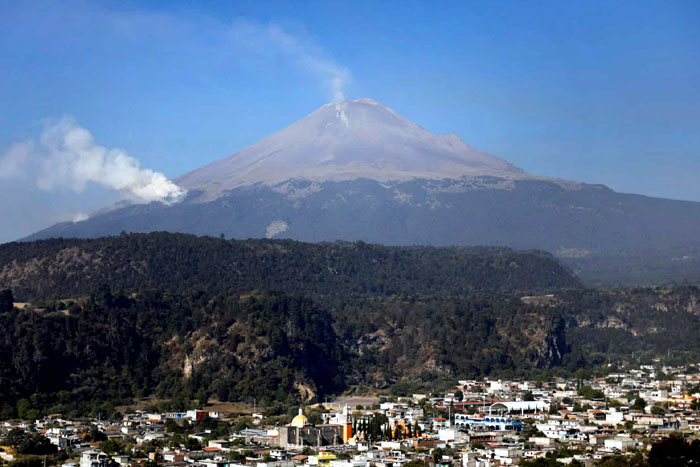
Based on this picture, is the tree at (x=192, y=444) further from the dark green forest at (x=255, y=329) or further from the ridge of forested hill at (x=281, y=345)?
the dark green forest at (x=255, y=329)

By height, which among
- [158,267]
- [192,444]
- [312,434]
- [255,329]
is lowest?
[192,444]

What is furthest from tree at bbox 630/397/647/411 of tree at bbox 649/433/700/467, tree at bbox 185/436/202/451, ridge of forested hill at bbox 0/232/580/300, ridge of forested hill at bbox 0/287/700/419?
ridge of forested hill at bbox 0/232/580/300

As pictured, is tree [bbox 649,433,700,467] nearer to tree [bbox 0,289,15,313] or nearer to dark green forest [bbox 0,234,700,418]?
dark green forest [bbox 0,234,700,418]

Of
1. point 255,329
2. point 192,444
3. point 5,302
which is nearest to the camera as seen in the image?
point 192,444

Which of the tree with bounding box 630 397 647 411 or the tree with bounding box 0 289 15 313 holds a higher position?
the tree with bounding box 0 289 15 313

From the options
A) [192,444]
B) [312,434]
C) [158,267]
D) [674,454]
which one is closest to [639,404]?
[312,434]

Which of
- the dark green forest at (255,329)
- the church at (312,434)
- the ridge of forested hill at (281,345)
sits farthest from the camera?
the dark green forest at (255,329)

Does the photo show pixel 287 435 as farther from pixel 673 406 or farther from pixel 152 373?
pixel 152 373

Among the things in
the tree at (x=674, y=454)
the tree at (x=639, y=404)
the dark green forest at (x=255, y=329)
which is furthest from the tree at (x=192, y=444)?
the tree at (x=639, y=404)

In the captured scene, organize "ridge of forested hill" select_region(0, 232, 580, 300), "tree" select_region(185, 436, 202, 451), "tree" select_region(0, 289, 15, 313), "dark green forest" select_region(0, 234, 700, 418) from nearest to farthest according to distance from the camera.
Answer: "tree" select_region(185, 436, 202, 451)
"dark green forest" select_region(0, 234, 700, 418)
"tree" select_region(0, 289, 15, 313)
"ridge of forested hill" select_region(0, 232, 580, 300)

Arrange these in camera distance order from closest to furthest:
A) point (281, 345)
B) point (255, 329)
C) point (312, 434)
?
1. point (312, 434)
2. point (281, 345)
3. point (255, 329)

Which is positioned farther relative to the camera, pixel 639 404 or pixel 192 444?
pixel 639 404

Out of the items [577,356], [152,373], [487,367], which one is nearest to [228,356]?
[152,373]

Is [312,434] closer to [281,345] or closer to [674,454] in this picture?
[674,454]
